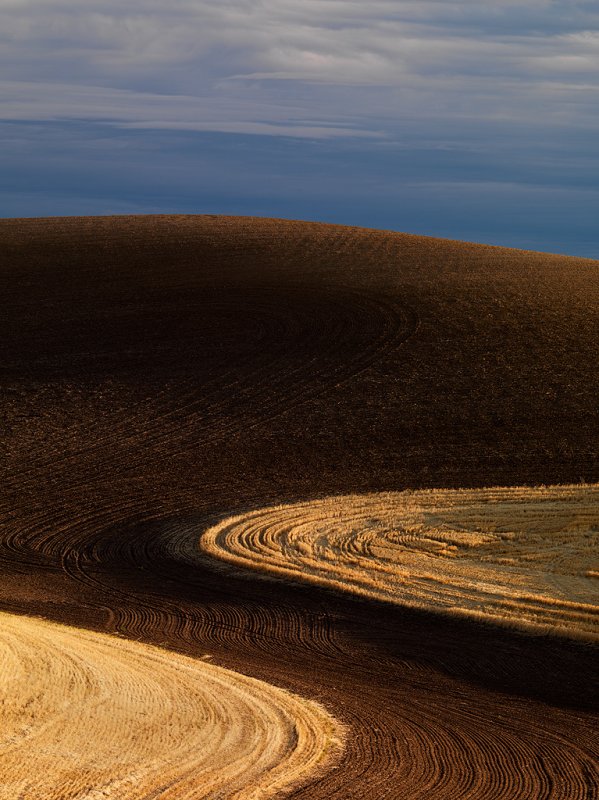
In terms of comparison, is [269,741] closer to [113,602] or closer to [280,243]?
[113,602]

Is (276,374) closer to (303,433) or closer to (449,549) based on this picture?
(303,433)

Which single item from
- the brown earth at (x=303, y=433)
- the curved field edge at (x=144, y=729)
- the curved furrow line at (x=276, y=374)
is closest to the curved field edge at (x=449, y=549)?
the brown earth at (x=303, y=433)

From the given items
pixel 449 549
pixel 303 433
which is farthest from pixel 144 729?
pixel 303 433

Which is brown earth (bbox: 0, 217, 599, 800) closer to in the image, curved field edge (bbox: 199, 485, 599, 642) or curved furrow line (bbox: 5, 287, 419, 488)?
curved furrow line (bbox: 5, 287, 419, 488)

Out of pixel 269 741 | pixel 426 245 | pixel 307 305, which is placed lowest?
pixel 269 741

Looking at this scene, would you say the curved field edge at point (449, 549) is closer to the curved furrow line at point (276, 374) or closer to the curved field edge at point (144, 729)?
the curved field edge at point (144, 729)

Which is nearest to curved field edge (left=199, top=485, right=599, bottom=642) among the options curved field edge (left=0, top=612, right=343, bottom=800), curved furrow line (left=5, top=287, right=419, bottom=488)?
curved field edge (left=0, top=612, right=343, bottom=800)

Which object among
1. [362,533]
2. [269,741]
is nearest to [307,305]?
[362,533]
